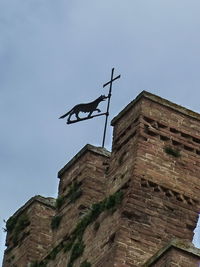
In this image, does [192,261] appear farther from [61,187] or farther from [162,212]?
[61,187]

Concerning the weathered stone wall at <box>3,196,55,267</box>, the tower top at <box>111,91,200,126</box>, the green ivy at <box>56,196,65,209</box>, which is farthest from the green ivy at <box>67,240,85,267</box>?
the tower top at <box>111,91,200,126</box>

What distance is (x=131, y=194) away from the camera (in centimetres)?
2755

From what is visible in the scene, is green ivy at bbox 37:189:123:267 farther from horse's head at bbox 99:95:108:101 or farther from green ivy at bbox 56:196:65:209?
horse's head at bbox 99:95:108:101

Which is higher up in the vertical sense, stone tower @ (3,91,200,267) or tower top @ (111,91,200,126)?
tower top @ (111,91,200,126)

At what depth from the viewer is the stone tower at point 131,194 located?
27.1m

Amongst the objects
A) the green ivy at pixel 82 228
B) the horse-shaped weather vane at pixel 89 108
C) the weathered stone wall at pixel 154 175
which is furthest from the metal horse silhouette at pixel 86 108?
the green ivy at pixel 82 228

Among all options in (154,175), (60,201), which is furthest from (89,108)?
(154,175)

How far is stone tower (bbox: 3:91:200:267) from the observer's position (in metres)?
27.1

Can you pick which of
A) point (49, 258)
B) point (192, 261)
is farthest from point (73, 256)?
point (192, 261)

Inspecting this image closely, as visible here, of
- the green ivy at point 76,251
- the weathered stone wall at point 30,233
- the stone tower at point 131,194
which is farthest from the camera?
the weathered stone wall at point 30,233

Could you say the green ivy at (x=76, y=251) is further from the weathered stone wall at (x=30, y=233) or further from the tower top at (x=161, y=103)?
the tower top at (x=161, y=103)

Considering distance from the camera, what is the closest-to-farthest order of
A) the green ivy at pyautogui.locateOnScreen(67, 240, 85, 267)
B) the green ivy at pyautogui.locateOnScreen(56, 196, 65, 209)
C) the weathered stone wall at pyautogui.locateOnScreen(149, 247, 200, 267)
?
the weathered stone wall at pyautogui.locateOnScreen(149, 247, 200, 267) → the green ivy at pyautogui.locateOnScreen(67, 240, 85, 267) → the green ivy at pyautogui.locateOnScreen(56, 196, 65, 209)

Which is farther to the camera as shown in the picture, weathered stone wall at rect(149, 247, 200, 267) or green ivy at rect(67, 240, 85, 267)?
green ivy at rect(67, 240, 85, 267)

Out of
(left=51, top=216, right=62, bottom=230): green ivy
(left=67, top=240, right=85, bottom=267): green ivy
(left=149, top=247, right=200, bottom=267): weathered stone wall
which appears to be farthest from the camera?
(left=51, top=216, right=62, bottom=230): green ivy
